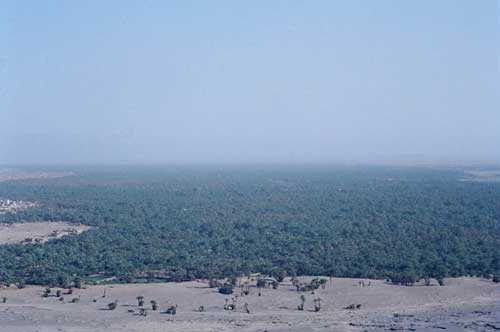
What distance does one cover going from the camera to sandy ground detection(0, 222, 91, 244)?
184 ft

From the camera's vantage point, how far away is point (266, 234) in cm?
5706

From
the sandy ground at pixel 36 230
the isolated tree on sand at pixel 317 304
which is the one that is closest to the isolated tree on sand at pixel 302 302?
the isolated tree on sand at pixel 317 304

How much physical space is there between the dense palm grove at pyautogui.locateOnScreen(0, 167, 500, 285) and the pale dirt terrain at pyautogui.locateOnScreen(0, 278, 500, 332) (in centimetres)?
273

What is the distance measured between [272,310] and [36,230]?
3426 cm

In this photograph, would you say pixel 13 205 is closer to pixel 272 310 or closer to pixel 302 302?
pixel 302 302

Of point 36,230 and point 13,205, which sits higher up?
point 13,205

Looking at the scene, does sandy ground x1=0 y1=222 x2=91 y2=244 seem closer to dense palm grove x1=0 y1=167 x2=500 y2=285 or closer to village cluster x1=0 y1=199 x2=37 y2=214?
dense palm grove x1=0 y1=167 x2=500 y2=285

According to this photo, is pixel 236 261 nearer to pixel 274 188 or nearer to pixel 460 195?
pixel 460 195

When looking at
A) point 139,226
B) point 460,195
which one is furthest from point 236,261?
point 460,195

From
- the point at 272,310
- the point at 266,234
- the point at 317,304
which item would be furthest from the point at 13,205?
the point at 317,304

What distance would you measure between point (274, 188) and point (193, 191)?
12.8 meters

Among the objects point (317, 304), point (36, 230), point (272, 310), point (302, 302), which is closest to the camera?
point (272, 310)

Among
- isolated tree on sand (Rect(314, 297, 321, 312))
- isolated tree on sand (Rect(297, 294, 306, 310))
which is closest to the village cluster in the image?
isolated tree on sand (Rect(297, 294, 306, 310))

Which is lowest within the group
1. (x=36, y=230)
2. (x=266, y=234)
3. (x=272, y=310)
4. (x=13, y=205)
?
(x=272, y=310)
